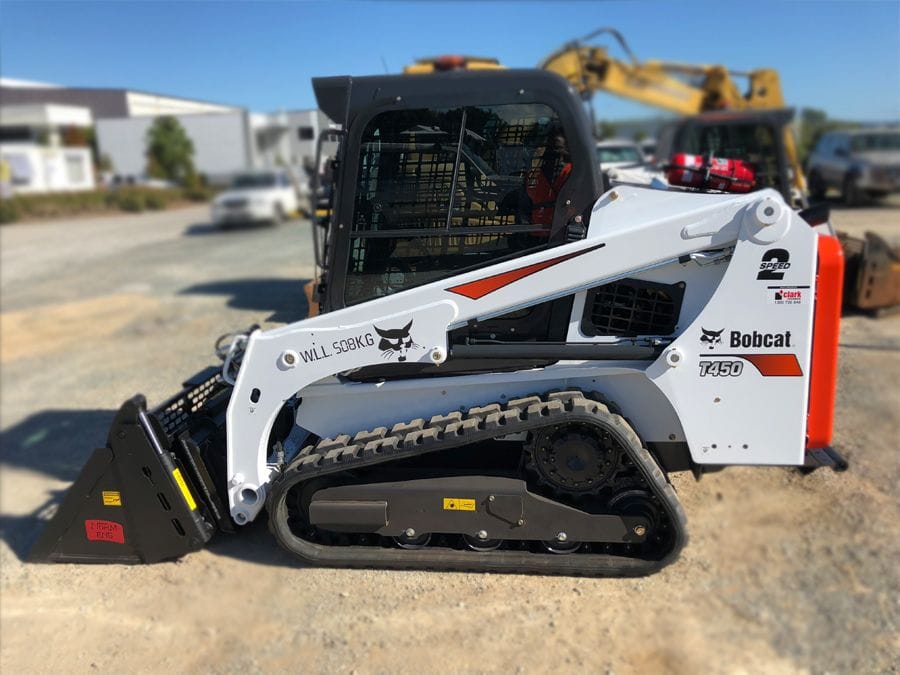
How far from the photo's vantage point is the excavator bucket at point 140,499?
331 cm

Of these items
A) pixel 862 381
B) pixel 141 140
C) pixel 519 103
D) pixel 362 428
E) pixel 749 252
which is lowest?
pixel 862 381

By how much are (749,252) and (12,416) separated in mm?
5953

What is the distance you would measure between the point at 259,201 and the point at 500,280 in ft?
51.1

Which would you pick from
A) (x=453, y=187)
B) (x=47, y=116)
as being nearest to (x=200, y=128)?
(x=453, y=187)

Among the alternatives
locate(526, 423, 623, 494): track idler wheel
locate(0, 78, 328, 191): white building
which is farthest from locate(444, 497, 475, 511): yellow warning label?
locate(0, 78, 328, 191): white building

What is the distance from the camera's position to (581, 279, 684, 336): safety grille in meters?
3.01

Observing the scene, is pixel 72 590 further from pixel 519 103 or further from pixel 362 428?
pixel 519 103

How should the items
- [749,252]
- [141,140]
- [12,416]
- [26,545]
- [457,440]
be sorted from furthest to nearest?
1. [141,140]
2. [12,416]
3. [26,545]
4. [457,440]
5. [749,252]

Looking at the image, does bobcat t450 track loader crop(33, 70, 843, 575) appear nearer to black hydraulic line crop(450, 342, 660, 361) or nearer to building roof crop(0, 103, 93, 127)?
black hydraulic line crop(450, 342, 660, 361)

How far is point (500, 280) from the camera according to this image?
295cm

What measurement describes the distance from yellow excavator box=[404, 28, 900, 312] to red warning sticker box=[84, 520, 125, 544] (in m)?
2.74

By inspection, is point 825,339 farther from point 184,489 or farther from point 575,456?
point 184,489

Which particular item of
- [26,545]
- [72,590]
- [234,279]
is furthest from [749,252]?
[234,279]

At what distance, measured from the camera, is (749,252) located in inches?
109
